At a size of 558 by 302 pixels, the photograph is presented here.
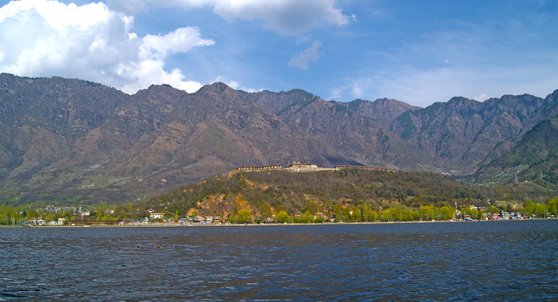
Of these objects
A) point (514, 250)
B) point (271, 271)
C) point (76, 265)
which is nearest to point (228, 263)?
point (271, 271)

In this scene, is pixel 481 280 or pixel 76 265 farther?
pixel 76 265

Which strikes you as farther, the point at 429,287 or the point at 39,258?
the point at 39,258

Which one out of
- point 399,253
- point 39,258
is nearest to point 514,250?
point 399,253

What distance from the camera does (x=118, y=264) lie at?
9238 centimetres

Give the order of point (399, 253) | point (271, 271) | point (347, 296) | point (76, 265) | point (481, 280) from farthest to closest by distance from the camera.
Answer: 1. point (399, 253)
2. point (76, 265)
3. point (271, 271)
4. point (481, 280)
5. point (347, 296)

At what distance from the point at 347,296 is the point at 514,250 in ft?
211

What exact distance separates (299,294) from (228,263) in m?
34.5

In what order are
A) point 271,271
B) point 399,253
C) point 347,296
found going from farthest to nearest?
point 399,253 → point 271,271 → point 347,296

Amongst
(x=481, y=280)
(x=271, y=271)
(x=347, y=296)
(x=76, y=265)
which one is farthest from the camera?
(x=76, y=265)

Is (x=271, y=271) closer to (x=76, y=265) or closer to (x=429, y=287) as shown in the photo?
(x=429, y=287)

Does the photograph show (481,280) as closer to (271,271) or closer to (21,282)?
(271,271)

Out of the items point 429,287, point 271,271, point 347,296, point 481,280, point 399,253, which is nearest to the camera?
point 347,296

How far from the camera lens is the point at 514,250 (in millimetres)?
107125

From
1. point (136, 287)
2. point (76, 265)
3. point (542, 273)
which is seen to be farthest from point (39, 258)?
point (542, 273)
